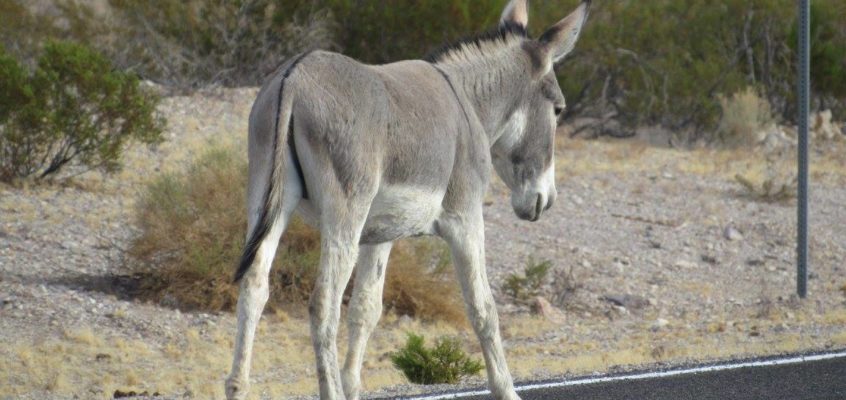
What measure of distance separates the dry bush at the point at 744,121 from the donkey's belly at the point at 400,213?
19.3 m

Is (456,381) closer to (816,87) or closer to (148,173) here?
(148,173)

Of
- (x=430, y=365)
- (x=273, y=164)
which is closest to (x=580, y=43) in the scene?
(x=430, y=365)

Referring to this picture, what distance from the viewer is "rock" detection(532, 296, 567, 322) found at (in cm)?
1410

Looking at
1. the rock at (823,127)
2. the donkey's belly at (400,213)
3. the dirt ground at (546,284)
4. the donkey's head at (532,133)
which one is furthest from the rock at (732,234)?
the donkey's belly at (400,213)

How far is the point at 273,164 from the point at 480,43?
7.68ft

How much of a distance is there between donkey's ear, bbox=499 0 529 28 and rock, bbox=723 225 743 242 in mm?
10000

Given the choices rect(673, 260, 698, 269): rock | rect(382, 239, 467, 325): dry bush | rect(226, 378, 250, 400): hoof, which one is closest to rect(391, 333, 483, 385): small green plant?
rect(226, 378, 250, 400): hoof

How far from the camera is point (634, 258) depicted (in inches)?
658

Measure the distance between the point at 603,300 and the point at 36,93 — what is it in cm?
694

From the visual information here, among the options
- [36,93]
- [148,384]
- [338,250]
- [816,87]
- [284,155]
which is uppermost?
[816,87]

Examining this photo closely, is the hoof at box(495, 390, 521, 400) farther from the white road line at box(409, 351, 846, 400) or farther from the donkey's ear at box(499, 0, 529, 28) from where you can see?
the donkey's ear at box(499, 0, 529, 28)

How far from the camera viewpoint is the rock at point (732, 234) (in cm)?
1780

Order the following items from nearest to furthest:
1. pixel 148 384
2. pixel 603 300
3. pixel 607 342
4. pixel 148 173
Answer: pixel 148 384, pixel 607 342, pixel 603 300, pixel 148 173

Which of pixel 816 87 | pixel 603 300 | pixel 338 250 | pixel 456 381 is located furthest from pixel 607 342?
pixel 816 87
